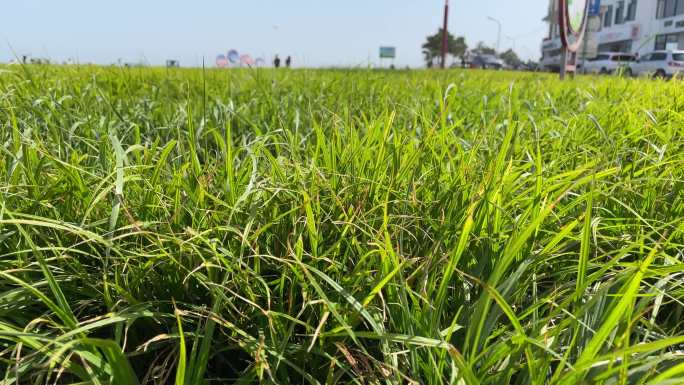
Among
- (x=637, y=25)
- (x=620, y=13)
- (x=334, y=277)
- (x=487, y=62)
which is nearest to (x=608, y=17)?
(x=620, y=13)

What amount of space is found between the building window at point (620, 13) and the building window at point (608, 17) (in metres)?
0.90

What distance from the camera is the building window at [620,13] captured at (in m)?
40.5

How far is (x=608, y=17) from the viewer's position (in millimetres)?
43812

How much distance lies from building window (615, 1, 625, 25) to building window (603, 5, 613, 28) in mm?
900

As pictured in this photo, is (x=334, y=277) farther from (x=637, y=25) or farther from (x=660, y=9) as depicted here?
(x=637, y=25)

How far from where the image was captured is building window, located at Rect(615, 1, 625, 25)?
40500 mm

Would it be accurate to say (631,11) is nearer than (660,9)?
No

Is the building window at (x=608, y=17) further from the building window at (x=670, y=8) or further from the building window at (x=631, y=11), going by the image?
the building window at (x=670, y=8)

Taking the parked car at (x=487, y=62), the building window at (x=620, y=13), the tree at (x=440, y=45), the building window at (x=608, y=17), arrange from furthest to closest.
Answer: the tree at (x=440, y=45), the building window at (x=608, y=17), the parked car at (x=487, y=62), the building window at (x=620, y=13)

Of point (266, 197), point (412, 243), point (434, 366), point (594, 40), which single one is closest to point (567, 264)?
point (412, 243)

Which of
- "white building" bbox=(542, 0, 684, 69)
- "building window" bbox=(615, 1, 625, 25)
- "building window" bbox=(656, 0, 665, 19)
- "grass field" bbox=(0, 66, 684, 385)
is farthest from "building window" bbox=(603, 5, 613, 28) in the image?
"grass field" bbox=(0, 66, 684, 385)

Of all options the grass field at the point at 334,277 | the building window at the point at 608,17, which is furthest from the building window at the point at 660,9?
the grass field at the point at 334,277

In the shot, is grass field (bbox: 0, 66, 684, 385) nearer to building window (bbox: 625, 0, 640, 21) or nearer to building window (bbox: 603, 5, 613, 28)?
building window (bbox: 625, 0, 640, 21)

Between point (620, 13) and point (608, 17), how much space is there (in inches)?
110
